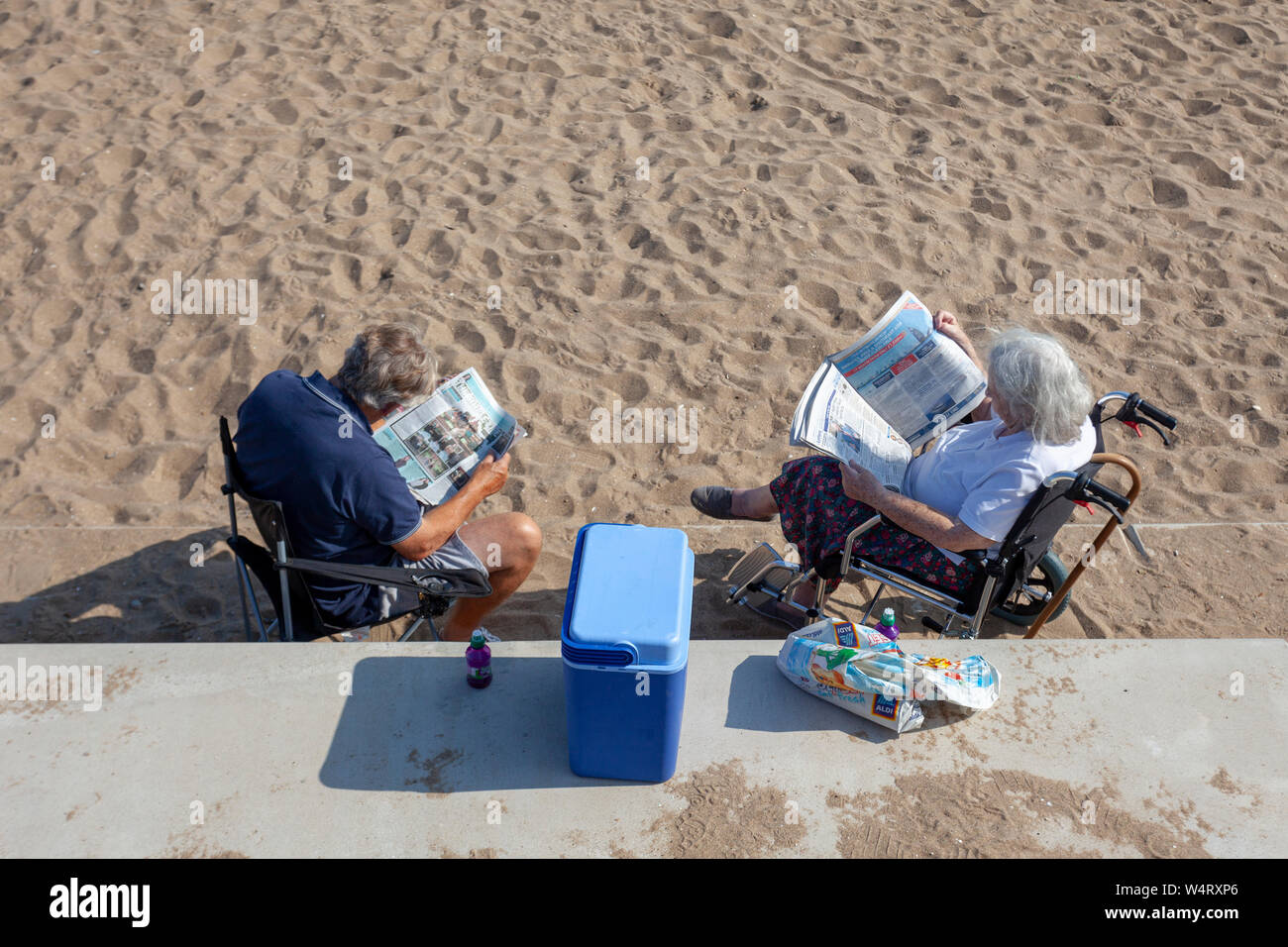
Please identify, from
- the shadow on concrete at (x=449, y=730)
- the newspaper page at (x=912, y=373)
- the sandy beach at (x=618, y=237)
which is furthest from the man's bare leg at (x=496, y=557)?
the newspaper page at (x=912, y=373)

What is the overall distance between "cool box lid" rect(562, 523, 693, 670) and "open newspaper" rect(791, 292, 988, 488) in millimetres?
1179

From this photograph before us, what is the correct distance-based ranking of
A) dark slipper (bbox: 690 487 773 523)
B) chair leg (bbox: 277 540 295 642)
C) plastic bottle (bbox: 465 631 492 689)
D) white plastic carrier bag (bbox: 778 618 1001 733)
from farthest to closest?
dark slipper (bbox: 690 487 773 523), chair leg (bbox: 277 540 295 642), plastic bottle (bbox: 465 631 492 689), white plastic carrier bag (bbox: 778 618 1001 733)

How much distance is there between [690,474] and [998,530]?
167 cm

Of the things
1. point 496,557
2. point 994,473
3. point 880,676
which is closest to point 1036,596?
point 994,473

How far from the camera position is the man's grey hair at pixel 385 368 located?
3130 mm

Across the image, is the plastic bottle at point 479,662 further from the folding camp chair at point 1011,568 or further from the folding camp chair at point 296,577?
the folding camp chair at point 1011,568

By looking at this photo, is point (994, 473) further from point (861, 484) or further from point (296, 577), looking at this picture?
point (296, 577)

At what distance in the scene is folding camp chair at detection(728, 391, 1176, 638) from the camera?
10.3 ft

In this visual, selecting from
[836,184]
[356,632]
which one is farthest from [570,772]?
[836,184]

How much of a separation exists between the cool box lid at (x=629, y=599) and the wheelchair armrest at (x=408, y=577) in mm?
850

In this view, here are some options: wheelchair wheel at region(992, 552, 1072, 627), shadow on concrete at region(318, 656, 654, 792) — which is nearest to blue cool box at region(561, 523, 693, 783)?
shadow on concrete at region(318, 656, 654, 792)

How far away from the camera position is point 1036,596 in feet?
12.9

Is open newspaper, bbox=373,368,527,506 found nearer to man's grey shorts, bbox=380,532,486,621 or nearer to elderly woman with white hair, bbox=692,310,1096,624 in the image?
man's grey shorts, bbox=380,532,486,621
